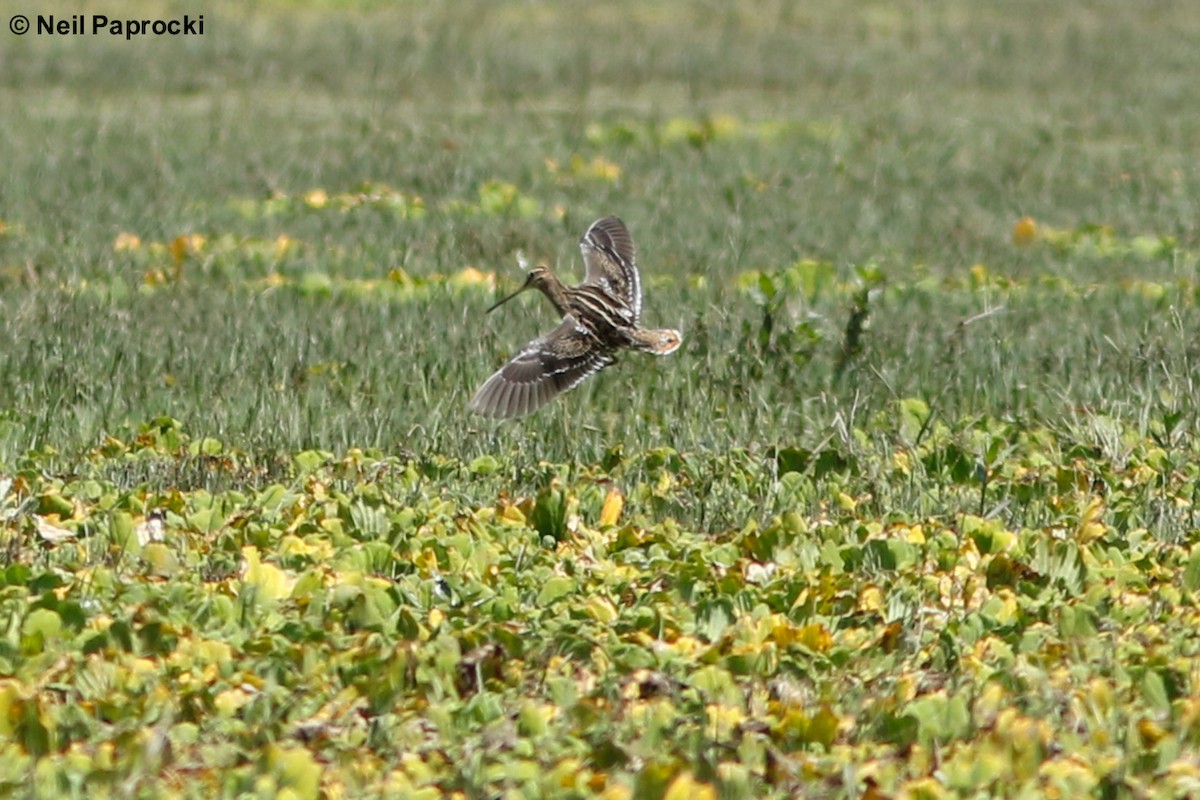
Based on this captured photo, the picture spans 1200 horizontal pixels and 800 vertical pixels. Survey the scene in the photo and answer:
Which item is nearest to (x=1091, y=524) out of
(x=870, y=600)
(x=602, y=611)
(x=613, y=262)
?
(x=870, y=600)

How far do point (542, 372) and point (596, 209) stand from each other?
5655 mm

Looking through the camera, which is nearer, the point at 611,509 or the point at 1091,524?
the point at 1091,524

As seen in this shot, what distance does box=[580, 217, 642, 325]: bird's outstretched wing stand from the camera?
28.3 ft

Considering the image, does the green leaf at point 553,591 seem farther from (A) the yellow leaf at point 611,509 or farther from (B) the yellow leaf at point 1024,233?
(B) the yellow leaf at point 1024,233

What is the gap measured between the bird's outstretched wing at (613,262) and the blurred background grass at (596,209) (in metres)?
0.31

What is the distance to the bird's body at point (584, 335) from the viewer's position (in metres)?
7.38

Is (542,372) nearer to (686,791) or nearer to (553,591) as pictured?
(553,591)

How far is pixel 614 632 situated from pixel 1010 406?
3.38 meters

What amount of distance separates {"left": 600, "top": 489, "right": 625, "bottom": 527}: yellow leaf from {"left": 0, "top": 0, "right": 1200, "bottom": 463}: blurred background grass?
87 cm

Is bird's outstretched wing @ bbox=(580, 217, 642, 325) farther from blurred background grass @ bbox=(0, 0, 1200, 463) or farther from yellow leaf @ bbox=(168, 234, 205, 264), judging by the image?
yellow leaf @ bbox=(168, 234, 205, 264)

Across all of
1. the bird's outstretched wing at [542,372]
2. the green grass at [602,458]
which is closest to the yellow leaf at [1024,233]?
the green grass at [602,458]

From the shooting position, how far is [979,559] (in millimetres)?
5727

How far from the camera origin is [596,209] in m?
13.1

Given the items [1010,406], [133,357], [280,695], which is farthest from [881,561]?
[133,357]
